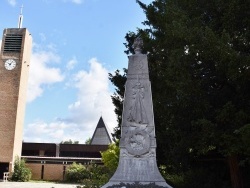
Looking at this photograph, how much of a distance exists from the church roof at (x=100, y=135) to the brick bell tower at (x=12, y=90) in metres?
12.4

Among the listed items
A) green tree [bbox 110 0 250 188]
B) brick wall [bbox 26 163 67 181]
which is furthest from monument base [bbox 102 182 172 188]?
brick wall [bbox 26 163 67 181]

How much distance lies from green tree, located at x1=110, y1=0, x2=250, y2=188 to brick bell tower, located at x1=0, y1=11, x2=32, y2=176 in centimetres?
2231

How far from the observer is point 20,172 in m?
31.0

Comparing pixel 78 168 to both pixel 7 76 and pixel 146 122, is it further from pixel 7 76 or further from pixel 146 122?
pixel 146 122

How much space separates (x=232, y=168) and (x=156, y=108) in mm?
3219

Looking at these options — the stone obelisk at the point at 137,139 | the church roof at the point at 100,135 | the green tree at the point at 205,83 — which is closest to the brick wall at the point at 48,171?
the church roof at the point at 100,135

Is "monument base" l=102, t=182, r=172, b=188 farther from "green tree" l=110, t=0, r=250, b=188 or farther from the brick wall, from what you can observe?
the brick wall

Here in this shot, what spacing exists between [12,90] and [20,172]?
791 centimetres

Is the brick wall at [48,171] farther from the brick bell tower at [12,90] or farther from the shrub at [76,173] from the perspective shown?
the brick bell tower at [12,90]

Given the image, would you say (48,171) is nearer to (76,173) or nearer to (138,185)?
(76,173)

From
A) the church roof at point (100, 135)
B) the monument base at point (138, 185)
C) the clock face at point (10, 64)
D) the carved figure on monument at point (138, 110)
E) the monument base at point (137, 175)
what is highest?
the clock face at point (10, 64)

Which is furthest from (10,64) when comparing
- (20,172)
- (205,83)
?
(205,83)

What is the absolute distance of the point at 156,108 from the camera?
11.7 metres

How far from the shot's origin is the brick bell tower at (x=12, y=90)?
30.8 m
